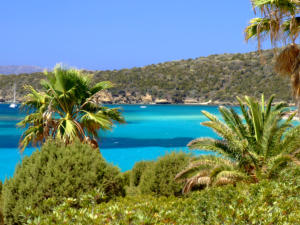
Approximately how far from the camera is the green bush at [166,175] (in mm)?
7754

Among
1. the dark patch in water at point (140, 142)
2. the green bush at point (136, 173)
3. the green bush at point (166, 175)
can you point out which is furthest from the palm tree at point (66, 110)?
the dark patch in water at point (140, 142)

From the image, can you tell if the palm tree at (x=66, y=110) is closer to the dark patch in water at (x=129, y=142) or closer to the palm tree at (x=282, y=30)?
the palm tree at (x=282, y=30)

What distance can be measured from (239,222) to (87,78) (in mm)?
7179

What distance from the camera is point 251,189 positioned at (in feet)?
14.5

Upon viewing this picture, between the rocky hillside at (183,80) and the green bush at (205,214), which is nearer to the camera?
the green bush at (205,214)

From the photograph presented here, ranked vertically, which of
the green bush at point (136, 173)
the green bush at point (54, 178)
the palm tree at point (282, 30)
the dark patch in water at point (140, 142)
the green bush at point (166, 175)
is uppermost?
the palm tree at point (282, 30)

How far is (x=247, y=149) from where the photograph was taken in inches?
283

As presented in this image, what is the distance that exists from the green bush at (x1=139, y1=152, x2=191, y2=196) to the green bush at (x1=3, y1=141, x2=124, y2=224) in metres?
2.05

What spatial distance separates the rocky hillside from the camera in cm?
7375

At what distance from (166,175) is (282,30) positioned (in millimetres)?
4025

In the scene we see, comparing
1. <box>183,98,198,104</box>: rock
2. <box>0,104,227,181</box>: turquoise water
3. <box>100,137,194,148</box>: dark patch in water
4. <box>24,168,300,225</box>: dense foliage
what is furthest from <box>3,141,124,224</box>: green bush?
<box>183,98,198,104</box>: rock

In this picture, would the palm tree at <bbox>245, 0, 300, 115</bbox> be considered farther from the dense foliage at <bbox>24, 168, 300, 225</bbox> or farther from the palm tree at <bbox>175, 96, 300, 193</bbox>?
the dense foliage at <bbox>24, 168, 300, 225</bbox>

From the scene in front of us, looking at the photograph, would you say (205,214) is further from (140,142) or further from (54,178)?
(140,142)

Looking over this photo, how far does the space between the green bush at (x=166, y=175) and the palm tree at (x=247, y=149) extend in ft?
0.97
